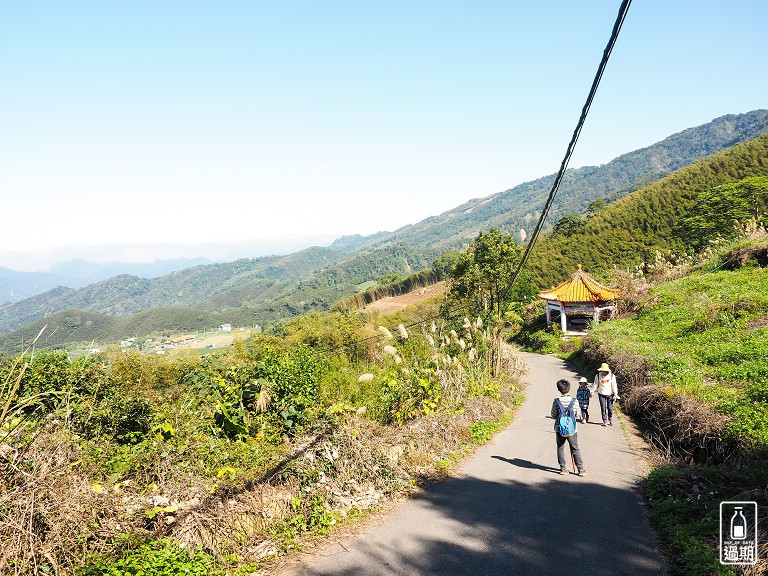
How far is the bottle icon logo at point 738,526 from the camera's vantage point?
15.0 feet

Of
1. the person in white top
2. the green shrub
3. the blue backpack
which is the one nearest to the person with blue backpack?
the blue backpack

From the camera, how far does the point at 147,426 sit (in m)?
8.27

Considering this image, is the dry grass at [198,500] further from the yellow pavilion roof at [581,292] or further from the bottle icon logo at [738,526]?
the yellow pavilion roof at [581,292]

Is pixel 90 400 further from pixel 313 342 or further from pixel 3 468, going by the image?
pixel 313 342

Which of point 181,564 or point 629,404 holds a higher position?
point 181,564

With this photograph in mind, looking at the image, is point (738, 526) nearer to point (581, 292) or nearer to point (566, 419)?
point (566, 419)

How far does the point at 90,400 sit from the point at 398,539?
6.63m

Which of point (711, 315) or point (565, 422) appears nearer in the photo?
point (565, 422)

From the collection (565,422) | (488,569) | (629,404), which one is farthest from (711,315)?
(488,569)

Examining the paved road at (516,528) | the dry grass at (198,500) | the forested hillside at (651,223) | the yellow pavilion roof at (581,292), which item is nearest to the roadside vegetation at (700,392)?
the paved road at (516,528)

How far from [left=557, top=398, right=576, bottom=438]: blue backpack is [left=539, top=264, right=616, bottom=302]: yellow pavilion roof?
2439cm

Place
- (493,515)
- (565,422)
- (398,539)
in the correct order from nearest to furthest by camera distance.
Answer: (398,539) → (493,515) → (565,422)

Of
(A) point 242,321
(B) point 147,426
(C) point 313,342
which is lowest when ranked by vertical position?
(A) point 242,321

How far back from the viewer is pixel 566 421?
714 centimetres
